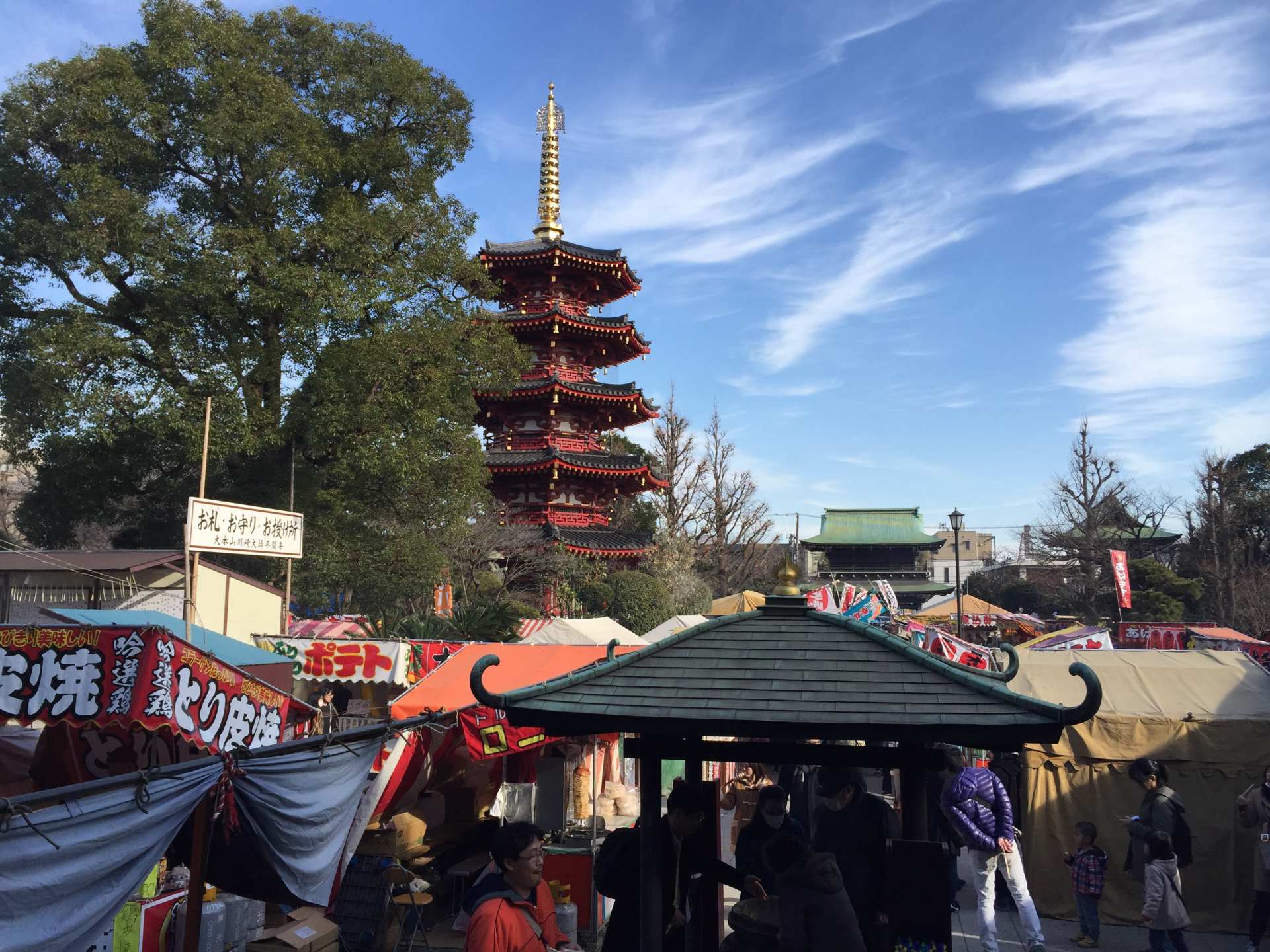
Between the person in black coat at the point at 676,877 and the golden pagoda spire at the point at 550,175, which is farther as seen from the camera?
the golden pagoda spire at the point at 550,175

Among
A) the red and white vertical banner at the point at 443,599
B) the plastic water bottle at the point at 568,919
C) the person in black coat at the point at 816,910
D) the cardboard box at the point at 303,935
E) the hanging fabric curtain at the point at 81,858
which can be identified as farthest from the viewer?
the red and white vertical banner at the point at 443,599

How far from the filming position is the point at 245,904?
23.6ft

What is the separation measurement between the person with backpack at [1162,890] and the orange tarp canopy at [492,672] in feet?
16.1

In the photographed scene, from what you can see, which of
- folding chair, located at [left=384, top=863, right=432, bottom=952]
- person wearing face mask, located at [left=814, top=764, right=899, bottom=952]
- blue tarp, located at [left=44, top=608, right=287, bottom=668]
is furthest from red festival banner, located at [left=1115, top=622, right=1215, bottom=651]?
blue tarp, located at [left=44, top=608, right=287, bottom=668]

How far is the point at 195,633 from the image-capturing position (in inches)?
384

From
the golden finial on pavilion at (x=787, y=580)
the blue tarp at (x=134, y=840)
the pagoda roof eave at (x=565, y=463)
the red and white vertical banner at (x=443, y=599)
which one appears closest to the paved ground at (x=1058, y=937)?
the golden finial on pavilion at (x=787, y=580)

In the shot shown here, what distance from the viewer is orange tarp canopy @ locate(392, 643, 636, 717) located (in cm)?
936

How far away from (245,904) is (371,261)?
13.9m

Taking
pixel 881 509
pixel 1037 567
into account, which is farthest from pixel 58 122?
pixel 881 509

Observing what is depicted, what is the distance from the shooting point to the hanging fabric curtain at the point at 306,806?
4.87m

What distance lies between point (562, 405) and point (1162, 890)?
1039 inches

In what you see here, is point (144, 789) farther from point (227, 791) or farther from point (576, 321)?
point (576, 321)

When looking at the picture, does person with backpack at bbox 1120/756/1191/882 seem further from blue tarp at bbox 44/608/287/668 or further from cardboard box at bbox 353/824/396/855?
blue tarp at bbox 44/608/287/668

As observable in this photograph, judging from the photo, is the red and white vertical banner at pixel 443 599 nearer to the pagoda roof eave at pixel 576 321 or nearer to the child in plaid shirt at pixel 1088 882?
the pagoda roof eave at pixel 576 321
